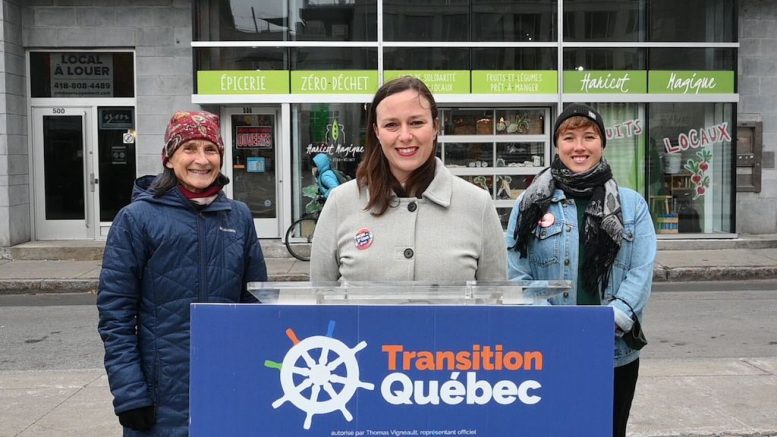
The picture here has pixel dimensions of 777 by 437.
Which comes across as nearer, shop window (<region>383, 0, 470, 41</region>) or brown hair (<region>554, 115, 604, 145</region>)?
brown hair (<region>554, 115, 604, 145</region>)

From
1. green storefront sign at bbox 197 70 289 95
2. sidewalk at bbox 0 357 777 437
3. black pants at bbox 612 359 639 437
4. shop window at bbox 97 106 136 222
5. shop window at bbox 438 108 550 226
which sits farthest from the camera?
shop window at bbox 97 106 136 222

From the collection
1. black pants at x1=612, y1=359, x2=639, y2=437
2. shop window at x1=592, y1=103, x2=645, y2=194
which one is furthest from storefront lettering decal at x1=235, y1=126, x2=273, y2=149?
black pants at x1=612, y1=359, x2=639, y2=437

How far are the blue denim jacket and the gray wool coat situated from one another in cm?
44

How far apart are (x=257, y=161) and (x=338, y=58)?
91.6 inches

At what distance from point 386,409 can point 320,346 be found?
257 mm

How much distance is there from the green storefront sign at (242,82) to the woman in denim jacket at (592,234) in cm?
1099

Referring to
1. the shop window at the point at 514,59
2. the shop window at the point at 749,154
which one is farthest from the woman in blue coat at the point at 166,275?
the shop window at the point at 749,154

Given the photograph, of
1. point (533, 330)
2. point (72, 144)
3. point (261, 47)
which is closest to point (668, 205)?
point (261, 47)

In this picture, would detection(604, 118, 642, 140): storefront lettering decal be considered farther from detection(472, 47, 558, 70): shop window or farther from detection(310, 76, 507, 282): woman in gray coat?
detection(310, 76, 507, 282): woman in gray coat

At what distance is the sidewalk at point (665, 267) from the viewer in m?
11.6

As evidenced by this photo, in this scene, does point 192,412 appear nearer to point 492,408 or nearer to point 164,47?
point 492,408

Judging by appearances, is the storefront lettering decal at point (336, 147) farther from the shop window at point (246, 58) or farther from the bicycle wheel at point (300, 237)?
the shop window at point (246, 58)

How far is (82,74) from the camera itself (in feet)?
47.5

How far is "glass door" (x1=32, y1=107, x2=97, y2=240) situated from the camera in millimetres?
14555
